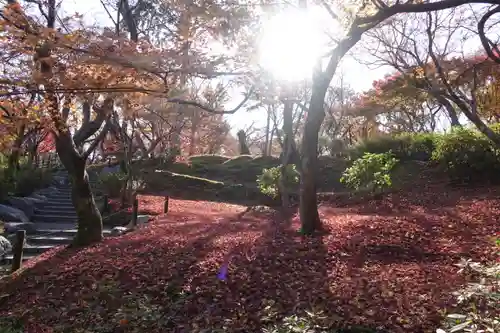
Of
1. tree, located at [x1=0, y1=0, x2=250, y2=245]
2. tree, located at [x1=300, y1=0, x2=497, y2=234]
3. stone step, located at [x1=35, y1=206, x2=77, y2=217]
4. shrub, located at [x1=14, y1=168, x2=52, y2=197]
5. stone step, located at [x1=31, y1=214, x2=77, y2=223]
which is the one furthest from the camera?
shrub, located at [x1=14, y1=168, x2=52, y2=197]

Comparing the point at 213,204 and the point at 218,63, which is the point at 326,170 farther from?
the point at 218,63

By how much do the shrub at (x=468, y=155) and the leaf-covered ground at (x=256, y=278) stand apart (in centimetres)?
360

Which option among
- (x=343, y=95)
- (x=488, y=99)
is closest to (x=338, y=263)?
(x=488, y=99)

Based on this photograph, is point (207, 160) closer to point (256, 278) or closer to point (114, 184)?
point (114, 184)

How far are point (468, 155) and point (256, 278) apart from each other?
886 cm

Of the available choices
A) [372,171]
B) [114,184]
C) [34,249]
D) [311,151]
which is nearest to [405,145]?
[372,171]

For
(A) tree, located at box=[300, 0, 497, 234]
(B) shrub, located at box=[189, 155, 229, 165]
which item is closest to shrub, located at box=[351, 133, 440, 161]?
(A) tree, located at box=[300, 0, 497, 234]

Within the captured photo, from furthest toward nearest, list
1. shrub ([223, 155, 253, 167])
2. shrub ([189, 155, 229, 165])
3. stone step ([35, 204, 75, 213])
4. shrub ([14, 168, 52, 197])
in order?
1. shrub ([189, 155, 229, 165])
2. shrub ([223, 155, 253, 167])
3. shrub ([14, 168, 52, 197])
4. stone step ([35, 204, 75, 213])

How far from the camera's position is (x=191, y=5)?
564 centimetres

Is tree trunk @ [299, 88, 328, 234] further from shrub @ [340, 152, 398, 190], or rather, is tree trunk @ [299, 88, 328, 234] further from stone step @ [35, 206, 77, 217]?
stone step @ [35, 206, 77, 217]

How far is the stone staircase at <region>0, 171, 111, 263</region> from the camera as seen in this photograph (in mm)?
9523

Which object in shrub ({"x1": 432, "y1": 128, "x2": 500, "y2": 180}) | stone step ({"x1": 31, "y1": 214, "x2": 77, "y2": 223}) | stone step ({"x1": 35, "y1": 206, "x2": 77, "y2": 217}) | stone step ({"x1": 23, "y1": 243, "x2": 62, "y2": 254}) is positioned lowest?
stone step ({"x1": 23, "y1": 243, "x2": 62, "y2": 254})

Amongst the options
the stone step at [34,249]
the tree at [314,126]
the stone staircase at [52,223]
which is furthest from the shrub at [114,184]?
the tree at [314,126]

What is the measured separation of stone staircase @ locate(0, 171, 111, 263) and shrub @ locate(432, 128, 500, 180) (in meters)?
9.95
